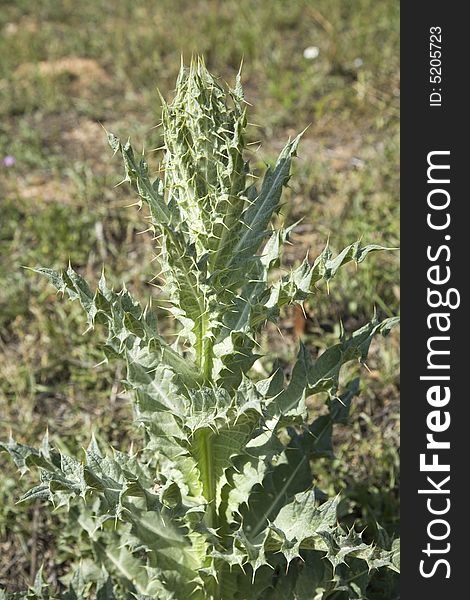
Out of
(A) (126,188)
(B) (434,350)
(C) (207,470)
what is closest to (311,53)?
(A) (126,188)

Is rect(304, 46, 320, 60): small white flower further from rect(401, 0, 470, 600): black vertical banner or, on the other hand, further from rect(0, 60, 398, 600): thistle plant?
rect(0, 60, 398, 600): thistle plant

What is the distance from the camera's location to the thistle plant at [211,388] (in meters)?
2.11

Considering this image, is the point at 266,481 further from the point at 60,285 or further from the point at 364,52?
the point at 364,52

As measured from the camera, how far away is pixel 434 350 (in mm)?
2488

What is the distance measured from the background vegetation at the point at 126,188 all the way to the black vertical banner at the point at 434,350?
1.95 ft

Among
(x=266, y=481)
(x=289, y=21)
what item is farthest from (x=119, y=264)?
(x=289, y=21)

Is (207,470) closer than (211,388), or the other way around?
(211,388)

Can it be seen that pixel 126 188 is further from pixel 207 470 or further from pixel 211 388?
pixel 211 388

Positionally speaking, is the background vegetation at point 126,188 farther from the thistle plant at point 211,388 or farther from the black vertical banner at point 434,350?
the thistle plant at point 211,388

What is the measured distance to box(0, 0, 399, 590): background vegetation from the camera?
11.8 ft

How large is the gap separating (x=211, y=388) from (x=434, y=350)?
2.34ft

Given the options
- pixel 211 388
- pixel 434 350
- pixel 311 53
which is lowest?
pixel 211 388

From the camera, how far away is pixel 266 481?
8.82 feet

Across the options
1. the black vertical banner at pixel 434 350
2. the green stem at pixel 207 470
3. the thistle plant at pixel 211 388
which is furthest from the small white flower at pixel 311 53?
the green stem at pixel 207 470
